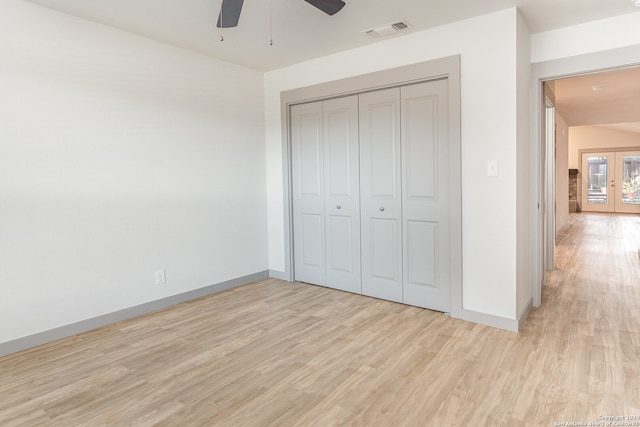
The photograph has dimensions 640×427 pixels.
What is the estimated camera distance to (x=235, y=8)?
230cm

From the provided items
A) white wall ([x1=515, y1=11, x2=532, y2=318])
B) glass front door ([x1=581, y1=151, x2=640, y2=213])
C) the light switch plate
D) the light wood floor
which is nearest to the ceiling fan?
white wall ([x1=515, y1=11, x2=532, y2=318])

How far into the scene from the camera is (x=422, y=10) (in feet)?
9.71

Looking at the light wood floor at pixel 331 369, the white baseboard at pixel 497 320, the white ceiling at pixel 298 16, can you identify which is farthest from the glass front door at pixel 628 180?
the white baseboard at pixel 497 320

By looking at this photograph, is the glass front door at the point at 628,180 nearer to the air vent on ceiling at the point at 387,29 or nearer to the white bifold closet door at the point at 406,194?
the white bifold closet door at the point at 406,194

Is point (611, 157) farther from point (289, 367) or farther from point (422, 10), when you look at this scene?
point (289, 367)

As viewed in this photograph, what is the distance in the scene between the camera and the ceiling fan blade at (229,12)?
89.0 inches

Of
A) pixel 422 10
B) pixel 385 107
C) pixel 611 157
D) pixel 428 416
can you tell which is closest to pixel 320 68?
pixel 385 107

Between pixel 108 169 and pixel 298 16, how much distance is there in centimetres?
195

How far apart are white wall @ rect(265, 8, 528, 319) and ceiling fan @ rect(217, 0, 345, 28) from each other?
129 cm

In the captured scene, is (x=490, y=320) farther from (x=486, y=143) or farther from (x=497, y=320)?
(x=486, y=143)

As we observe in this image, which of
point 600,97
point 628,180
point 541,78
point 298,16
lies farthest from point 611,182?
point 298,16

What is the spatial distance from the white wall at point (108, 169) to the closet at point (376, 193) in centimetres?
75

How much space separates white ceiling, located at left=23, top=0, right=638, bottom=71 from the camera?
9.21 ft

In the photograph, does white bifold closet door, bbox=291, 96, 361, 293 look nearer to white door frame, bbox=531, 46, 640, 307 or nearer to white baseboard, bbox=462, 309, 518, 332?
white baseboard, bbox=462, 309, 518, 332
